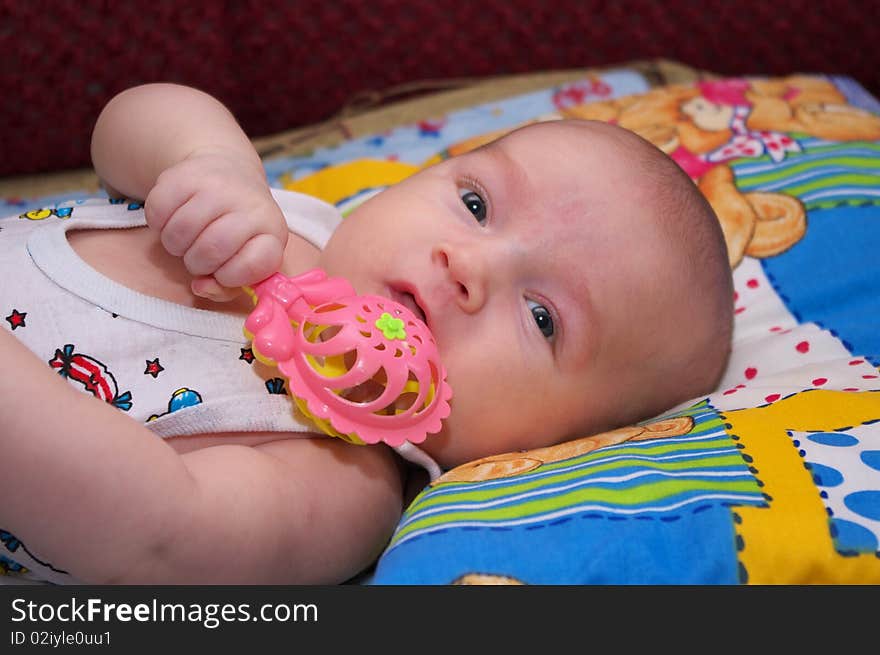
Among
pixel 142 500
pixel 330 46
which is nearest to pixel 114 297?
pixel 142 500

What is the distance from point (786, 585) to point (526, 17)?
1360 mm

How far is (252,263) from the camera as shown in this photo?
90 centimetres

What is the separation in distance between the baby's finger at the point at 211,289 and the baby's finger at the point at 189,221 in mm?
49

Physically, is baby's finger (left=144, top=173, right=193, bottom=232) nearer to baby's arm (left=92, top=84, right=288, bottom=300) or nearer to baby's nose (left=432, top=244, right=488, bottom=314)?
baby's arm (left=92, top=84, right=288, bottom=300)

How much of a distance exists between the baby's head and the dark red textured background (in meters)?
0.81

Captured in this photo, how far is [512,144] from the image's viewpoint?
111 centimetres

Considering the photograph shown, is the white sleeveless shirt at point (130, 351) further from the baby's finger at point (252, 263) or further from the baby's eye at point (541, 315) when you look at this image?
the baby's eye at point (541, 315)

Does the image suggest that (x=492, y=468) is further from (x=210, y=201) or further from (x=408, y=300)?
(x=210, y=201)

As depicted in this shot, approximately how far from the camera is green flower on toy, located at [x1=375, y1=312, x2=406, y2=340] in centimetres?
90

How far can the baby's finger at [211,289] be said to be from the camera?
36.8 inches

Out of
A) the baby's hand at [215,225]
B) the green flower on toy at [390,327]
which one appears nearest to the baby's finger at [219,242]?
the baby's hand at [215,225]

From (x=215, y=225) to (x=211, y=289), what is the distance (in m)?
0.08
